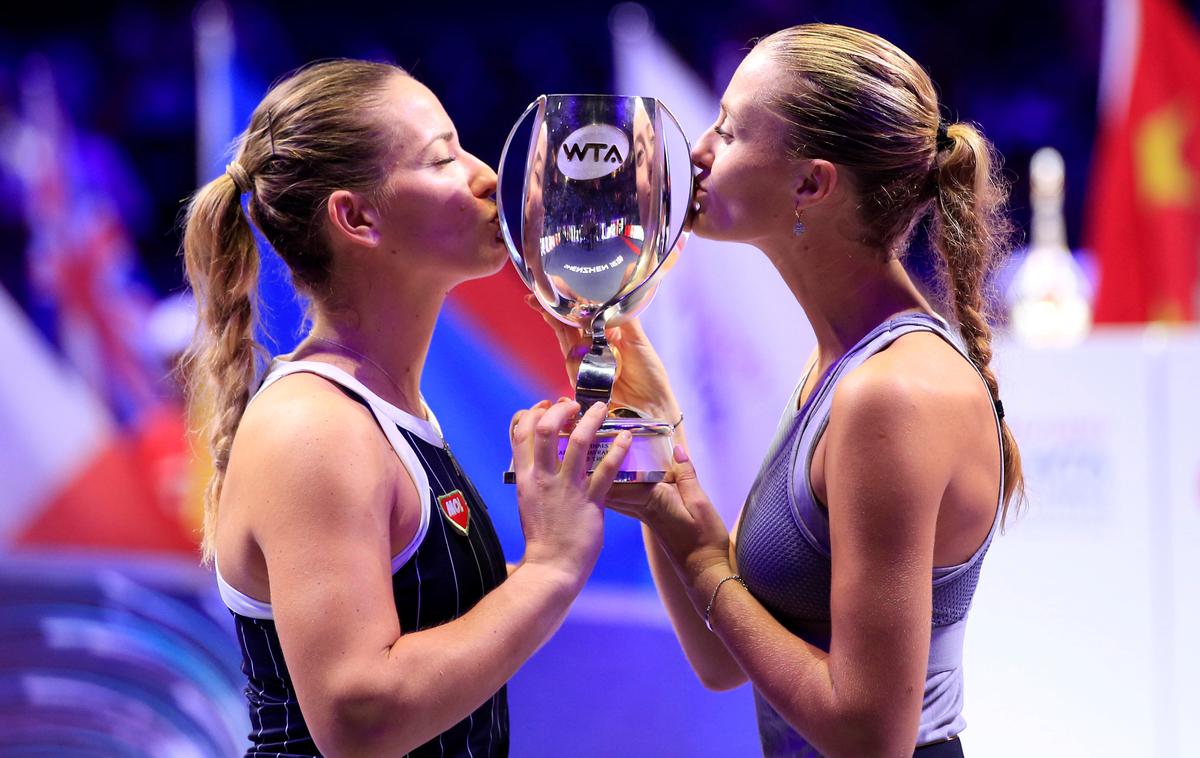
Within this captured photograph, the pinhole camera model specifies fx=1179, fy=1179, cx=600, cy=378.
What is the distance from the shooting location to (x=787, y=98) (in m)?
1.57

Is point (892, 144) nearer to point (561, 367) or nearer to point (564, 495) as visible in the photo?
point (564, 495)

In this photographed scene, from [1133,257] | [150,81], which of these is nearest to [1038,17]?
[1133,257]

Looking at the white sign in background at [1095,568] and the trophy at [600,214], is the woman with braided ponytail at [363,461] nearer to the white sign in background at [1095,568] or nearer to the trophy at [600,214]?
the trophy at [600,214]

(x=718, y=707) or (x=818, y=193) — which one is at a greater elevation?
(x=818, y=193)

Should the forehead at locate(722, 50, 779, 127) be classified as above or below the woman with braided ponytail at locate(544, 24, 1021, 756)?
above

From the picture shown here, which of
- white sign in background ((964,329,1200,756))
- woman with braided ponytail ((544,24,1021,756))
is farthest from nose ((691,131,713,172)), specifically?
white sign in background ((964,329,1200,756))

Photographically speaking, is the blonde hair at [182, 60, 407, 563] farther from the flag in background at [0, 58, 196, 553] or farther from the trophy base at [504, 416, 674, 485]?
the flag in background at [0, 58, 196, 553]

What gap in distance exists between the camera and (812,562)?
57.2 inches

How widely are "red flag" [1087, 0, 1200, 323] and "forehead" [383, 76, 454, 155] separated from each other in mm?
3808

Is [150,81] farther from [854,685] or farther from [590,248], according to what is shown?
[854,685]

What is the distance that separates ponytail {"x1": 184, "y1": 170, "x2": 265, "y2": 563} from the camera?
5.43 ft

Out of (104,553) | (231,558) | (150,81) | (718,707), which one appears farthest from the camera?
(150,81)

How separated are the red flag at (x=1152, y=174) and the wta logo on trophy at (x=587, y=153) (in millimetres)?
3759

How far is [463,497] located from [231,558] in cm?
31
